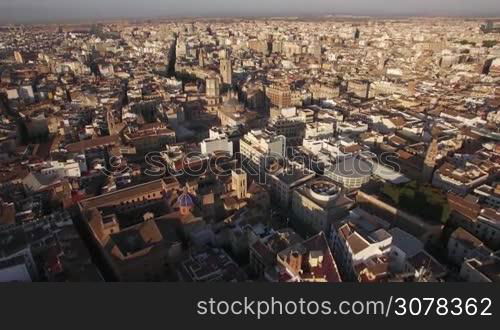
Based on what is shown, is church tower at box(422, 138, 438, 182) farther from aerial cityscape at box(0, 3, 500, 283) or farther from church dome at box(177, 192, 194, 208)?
church dome at box(177, 192, 194, 208)

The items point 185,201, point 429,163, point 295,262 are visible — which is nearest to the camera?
point 295,262

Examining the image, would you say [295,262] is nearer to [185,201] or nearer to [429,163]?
[185,201]

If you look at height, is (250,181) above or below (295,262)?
below

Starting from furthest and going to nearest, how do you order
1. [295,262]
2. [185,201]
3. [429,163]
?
1. [429,163]
2. [185,201]
3. [295,262]

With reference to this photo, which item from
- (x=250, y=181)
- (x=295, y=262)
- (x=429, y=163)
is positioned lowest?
(x=250, y=181)

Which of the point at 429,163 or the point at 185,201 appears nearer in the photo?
the point at 185,201

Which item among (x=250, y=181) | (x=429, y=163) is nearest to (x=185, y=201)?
(x=250, y=181)

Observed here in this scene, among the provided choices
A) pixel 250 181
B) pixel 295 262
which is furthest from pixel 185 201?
pixel 295 262

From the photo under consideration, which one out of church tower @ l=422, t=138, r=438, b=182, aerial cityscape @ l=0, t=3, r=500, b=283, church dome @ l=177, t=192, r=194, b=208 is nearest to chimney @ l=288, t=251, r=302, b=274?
aerial cityscape @ l=0, t=3, r=500, b=283

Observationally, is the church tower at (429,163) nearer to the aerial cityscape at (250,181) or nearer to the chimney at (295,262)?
the aerial cityscape at (250,181)
